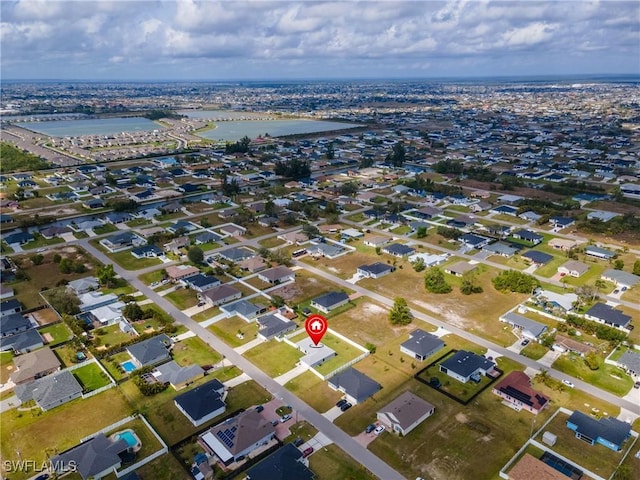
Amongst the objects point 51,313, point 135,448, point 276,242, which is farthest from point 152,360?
point 276,242

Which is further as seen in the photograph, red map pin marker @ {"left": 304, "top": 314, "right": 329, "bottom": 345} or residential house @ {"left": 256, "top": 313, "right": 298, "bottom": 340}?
residential house @ {"left": 256, "top": 313, "right": 298, "bottom": 340}

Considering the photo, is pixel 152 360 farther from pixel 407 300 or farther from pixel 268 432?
pixel 407 300

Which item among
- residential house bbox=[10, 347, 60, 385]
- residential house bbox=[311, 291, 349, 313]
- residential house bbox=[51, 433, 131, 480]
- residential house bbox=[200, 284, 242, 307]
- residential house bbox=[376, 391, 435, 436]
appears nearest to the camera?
residential house bbox=[51, 433, 131, 480]

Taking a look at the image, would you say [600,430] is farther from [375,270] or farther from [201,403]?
[375,270]

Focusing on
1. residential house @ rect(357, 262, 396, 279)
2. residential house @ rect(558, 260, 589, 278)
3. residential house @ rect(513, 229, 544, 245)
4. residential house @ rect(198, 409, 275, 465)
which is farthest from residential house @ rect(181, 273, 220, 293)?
residential house @ rect(513, 229, 544, 245)

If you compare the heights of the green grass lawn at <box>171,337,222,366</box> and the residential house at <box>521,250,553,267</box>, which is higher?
the residential house at <box>521,250,553,267</box>

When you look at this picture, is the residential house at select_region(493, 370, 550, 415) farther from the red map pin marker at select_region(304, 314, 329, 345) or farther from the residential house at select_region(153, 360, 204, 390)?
the residential house at select_region(153, 360, 204, 390)

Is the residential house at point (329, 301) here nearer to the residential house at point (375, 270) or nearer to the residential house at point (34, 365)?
the residential house at point (375, 270)
